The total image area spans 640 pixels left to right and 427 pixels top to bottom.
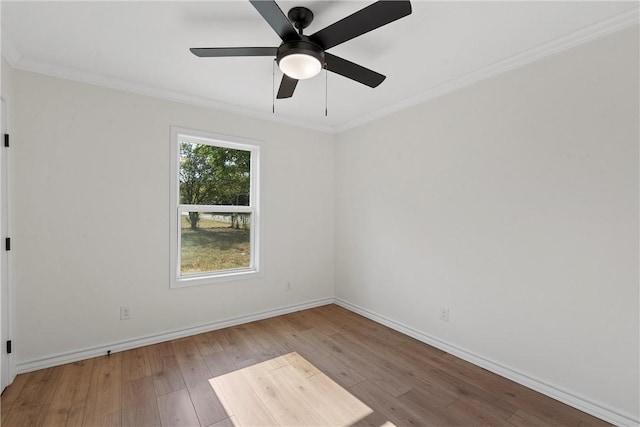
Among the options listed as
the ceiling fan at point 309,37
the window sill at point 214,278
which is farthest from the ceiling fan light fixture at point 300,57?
the window sill at point 214,278

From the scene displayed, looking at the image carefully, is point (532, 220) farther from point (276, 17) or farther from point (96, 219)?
point (96, 219)

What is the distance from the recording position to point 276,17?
1506 mm

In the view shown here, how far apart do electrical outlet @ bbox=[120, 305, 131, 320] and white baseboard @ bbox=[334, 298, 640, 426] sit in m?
2.69

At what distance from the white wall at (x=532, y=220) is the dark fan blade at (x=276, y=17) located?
1812 millimetres

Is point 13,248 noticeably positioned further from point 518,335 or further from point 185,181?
point 518,335

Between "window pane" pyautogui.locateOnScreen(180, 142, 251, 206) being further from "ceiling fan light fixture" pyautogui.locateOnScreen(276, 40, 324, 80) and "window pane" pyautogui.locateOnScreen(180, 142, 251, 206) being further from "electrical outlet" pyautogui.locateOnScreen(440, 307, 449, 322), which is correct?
"electrical outlet" pyautogui.locateOnScreen(440, 307, 449, 322)

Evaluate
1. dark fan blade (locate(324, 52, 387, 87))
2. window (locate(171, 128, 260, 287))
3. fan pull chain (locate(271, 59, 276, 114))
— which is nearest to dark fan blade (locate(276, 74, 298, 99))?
fan pull chain (locate(271, 59, 276, 114))

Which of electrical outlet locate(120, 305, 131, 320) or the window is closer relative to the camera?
electrical outlet locate(120, 305, 131, 320)

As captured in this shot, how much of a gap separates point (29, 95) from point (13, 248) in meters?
1.25

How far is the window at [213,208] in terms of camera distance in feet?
10.3

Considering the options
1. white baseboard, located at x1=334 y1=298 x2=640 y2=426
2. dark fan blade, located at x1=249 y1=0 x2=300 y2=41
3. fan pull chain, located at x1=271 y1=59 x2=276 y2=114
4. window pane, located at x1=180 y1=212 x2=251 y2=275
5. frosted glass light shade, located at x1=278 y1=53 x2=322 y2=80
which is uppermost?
fan pull chain, located at x1=271 y1=59 x2=276 y2=114

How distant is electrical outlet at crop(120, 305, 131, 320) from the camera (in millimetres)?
2764

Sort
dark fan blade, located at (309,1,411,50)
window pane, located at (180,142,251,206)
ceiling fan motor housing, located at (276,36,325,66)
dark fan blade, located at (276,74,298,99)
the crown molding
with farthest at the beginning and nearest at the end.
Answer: window pane, located at (180,142,251,206) < dark fan blade, located at (276,74,298,99) < the crown molding < ceiling fan motor housing, located at (276,36,325,66) < dark fan blade, located at (309,1,411,50)

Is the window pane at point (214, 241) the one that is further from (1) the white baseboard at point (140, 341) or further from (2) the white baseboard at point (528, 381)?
(2) the white baseboard at point (528, 381)
